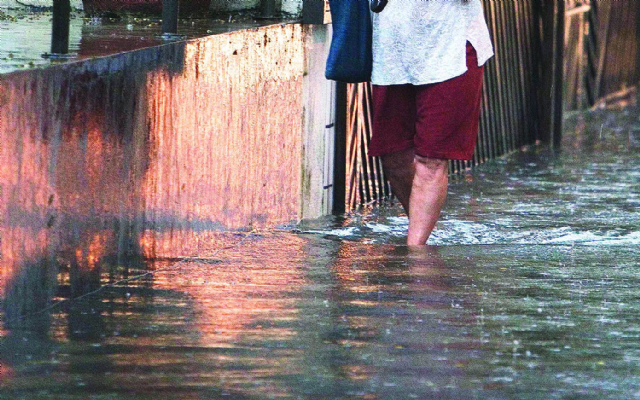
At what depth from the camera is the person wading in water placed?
501 centimetres

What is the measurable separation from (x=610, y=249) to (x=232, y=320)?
79.5 inches

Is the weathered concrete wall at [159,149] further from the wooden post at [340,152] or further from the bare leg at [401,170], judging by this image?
the bare leg at [401,170]

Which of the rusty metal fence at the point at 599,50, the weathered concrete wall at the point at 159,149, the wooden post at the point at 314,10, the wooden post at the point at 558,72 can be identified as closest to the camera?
the weathered concrete wall at the point at 159,149

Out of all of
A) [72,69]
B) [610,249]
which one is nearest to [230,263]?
[72,69]

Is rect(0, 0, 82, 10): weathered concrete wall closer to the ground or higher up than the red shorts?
higher up

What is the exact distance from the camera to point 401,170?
543 cm

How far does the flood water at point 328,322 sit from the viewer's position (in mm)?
3027

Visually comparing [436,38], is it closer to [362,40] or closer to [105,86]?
[362,40]

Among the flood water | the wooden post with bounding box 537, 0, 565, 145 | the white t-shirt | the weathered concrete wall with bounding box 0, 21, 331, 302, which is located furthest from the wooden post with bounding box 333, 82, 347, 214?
the wooden post with bounding box 537, 0, 565, 145

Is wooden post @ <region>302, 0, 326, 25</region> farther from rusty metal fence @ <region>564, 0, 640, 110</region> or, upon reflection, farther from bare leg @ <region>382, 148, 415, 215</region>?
rusty metal fence @ <region>564, 0, 640, 110</region>

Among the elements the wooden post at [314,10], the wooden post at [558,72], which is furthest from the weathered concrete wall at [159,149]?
the wooden post at [558,72]

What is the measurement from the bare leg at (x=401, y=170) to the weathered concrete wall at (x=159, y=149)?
61 cm

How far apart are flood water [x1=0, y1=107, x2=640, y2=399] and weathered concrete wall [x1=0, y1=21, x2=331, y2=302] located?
9 centimetres

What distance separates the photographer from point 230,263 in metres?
4.59
